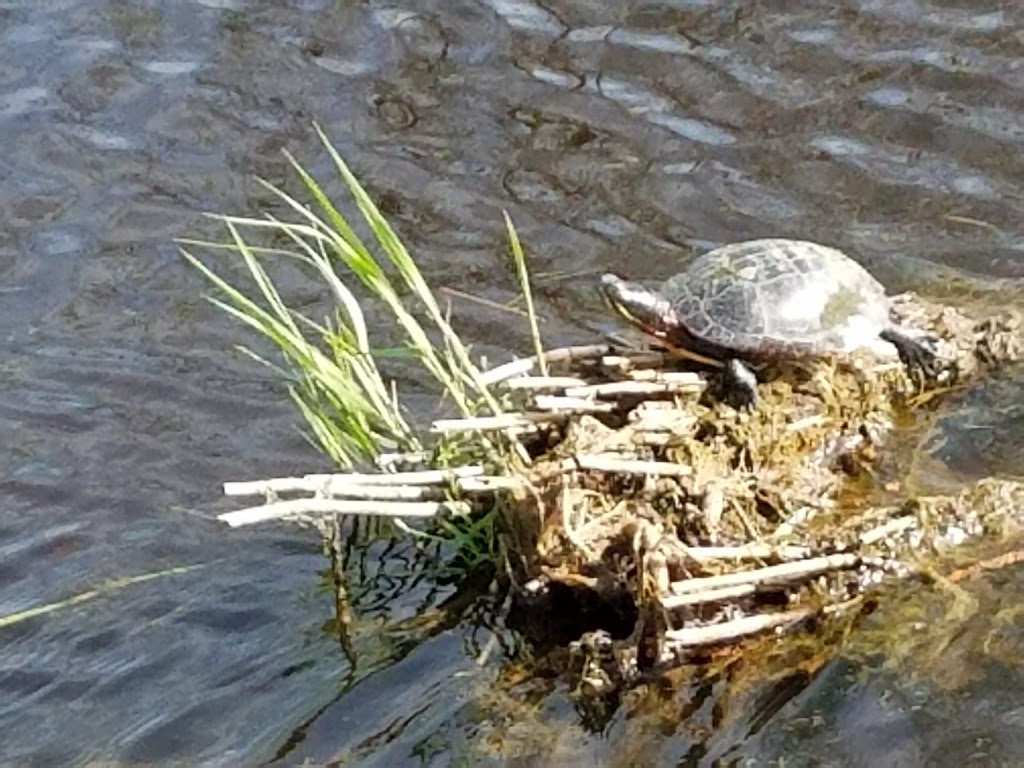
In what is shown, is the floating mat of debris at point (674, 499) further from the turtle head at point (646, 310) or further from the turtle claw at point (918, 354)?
the turtle claw at point (918, 354)

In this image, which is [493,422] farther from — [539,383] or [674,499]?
[674,499]

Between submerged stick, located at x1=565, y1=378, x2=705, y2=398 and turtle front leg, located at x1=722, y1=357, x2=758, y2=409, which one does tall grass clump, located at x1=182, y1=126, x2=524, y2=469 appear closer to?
submerged stick, located at x1=565, y1=378, x2=705, y2=398

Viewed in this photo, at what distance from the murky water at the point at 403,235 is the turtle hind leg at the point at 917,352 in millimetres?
184

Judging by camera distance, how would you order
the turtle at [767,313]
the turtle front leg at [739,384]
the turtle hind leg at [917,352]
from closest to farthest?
the turtle front leg at [739,384]
the turtle at [767,313]
the turtle hind leg at [917,352]

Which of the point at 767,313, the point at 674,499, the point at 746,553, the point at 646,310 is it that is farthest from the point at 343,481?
the point at 767,313

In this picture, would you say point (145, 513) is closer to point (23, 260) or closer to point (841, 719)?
point (23, 260)

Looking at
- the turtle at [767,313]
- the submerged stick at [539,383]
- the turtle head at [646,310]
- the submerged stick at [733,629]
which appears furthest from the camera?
the turtle head at [646,310]

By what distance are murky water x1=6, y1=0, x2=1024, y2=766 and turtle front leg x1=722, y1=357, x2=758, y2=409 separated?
63cm

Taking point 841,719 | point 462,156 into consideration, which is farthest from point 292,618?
point 462,156

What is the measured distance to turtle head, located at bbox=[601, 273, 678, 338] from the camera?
5.59 metres

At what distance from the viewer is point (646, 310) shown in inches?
221

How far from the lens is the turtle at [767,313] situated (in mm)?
5484

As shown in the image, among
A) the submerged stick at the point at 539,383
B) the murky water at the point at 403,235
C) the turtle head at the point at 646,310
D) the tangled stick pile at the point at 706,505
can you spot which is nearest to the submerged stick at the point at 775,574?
the tangled stick pile at the point at 706,505

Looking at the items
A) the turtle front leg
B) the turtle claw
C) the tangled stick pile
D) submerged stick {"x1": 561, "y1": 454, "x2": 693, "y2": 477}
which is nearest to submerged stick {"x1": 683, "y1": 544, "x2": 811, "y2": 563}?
the tangled stick pile
